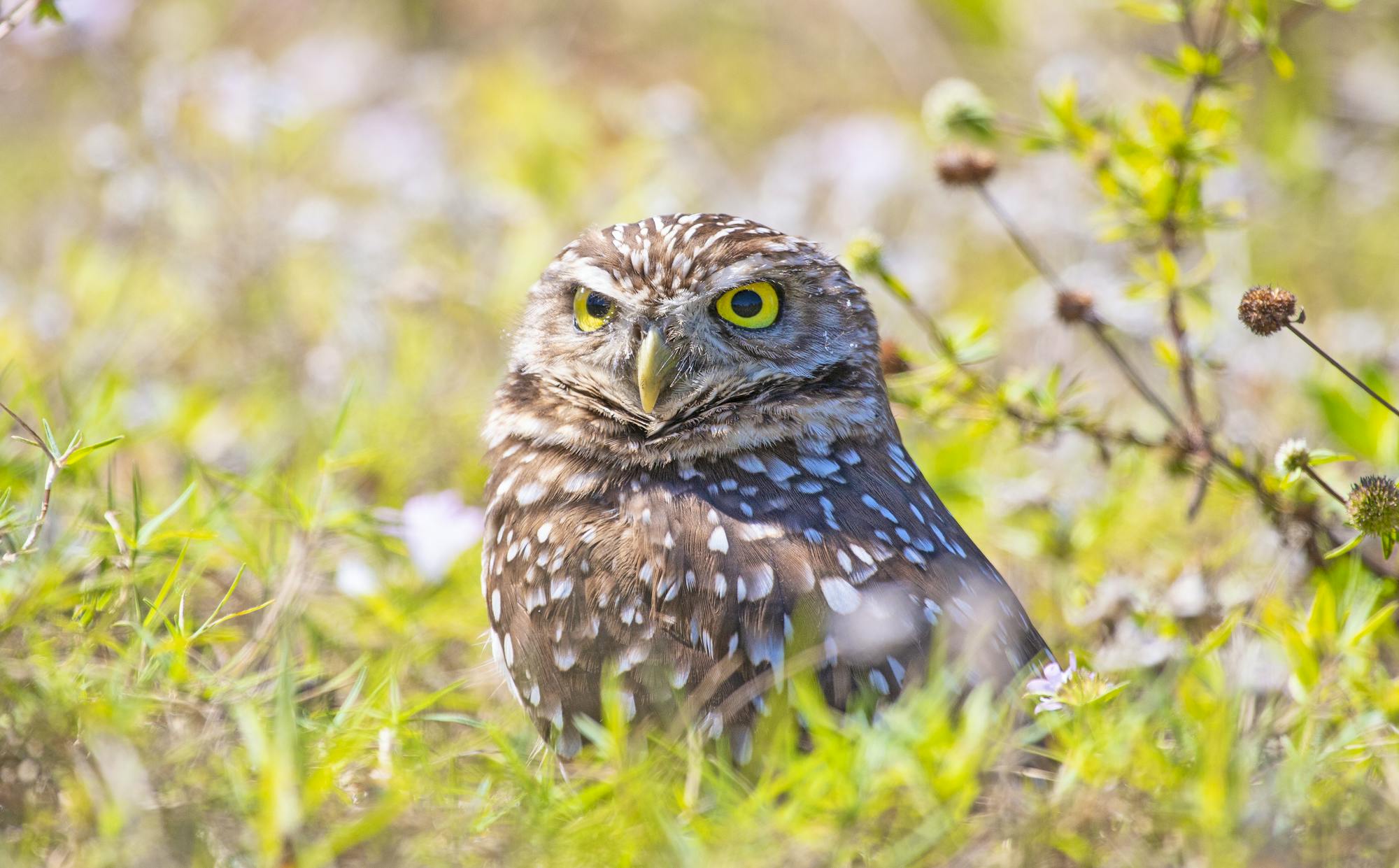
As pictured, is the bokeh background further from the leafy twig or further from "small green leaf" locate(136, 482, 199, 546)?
the leafy twig

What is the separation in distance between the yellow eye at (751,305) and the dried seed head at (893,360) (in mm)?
461

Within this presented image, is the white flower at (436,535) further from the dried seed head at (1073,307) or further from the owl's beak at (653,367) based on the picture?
the dried seed head at (1073,307)

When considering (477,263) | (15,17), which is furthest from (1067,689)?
(477,263)

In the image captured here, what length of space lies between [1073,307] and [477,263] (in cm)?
323

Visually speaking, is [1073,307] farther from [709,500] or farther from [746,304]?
[709,500]

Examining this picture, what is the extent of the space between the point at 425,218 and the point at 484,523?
302 cm

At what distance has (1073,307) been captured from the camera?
3.10 m

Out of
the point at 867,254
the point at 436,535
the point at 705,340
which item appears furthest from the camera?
the point at 436,535

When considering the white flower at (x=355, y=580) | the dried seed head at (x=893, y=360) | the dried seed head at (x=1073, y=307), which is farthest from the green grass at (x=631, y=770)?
the dried seed head at (x=893, y=360)

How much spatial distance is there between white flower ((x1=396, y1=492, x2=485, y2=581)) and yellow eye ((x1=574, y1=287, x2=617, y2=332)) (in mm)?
687

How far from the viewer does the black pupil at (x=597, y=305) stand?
293 cm

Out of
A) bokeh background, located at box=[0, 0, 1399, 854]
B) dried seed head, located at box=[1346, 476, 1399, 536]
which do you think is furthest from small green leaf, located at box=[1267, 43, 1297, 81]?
dried seed head, located at box=[1346, 476, 1399, 536]

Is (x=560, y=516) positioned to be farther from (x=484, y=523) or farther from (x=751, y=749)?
(x=751, y=749)

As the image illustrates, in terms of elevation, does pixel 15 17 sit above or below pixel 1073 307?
above
